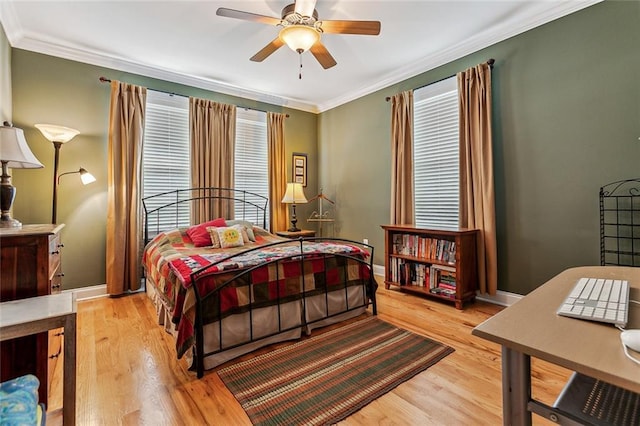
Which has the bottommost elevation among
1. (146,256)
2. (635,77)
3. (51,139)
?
(146,256)

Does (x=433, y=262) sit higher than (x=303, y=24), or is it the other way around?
(x=303, y=24)

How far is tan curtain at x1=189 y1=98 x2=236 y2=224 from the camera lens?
399cm

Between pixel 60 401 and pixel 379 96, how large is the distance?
4536 millimetres

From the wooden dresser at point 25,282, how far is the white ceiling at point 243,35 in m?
2.23

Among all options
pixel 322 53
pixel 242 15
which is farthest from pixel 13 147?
pixel 322 53

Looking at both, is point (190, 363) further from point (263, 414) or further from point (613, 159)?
point (613, 159)

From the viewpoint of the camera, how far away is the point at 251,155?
15.0 ft

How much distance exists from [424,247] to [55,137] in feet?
13.2

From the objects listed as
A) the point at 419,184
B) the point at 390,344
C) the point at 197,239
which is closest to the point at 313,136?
the point at 419,184

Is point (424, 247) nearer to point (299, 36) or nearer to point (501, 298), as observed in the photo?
point (501, 298)

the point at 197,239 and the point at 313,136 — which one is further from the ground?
the point at 313,136

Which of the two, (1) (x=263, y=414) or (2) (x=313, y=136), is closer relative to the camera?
(1) (x=263, y=414)

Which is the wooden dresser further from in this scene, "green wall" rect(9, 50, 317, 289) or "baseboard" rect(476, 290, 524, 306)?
Answer: "baseboard" rect(476, 290, 524, 306)

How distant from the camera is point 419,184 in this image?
12.6 feet
